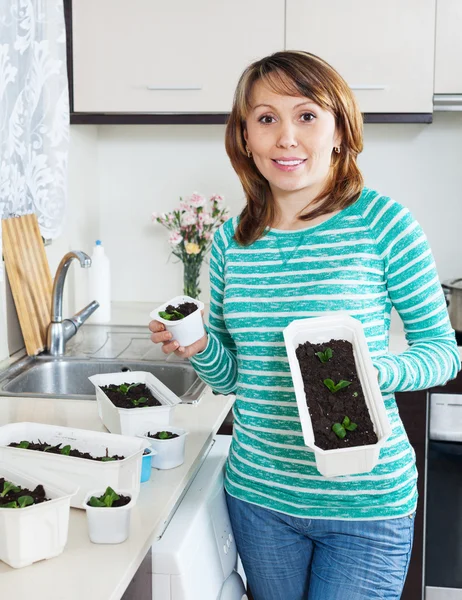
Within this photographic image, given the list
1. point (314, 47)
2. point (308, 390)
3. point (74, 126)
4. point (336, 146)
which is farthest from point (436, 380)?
point (74, 126)

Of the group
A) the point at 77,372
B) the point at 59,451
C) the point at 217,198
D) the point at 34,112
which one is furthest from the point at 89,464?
the point at 217,198

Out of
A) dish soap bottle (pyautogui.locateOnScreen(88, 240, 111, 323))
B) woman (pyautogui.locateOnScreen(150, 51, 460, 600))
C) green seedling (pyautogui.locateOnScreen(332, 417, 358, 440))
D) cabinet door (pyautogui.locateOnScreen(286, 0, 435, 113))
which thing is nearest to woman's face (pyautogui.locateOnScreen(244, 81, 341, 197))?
woman (pyautogui.locateOnScreen(150, 51, 460, 600))

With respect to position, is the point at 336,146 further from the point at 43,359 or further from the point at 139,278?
the point at 139,278

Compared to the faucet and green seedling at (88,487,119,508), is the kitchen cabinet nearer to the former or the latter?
the faucet

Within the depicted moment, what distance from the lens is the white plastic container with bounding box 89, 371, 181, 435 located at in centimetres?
141

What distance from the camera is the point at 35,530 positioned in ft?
3.31

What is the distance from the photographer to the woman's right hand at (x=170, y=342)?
4.34ft

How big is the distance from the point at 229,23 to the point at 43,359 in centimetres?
117

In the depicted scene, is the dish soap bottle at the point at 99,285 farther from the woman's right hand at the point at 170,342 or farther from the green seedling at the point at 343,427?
the green seedling at the point at 343,427

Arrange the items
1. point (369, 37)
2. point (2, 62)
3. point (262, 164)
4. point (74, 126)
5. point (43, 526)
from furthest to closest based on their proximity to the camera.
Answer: point (74, 126), point (369, 37), point (2, 62), point (262, 164), point (43, 526)

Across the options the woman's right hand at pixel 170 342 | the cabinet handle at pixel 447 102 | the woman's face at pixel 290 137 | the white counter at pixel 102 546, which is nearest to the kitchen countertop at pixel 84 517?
the white counter at pixel 102 546

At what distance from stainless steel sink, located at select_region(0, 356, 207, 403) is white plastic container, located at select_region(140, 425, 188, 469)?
62cm

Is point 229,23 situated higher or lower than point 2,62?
higher

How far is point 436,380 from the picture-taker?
49.4 inches
